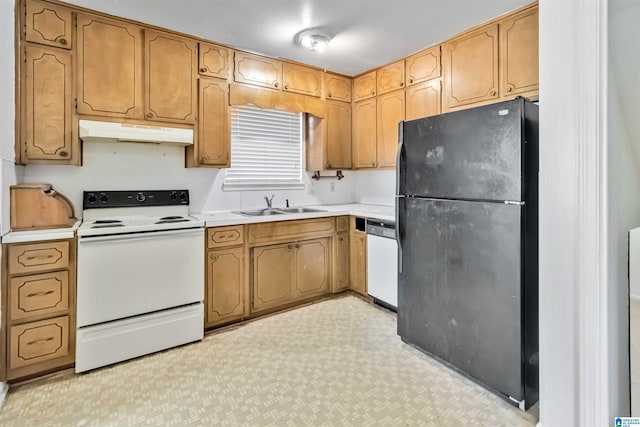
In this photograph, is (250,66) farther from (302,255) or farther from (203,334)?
(203,334)

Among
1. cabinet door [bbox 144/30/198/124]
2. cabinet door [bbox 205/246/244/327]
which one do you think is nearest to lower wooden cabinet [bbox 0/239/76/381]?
cabinet door [bbox 205/246/244/327]

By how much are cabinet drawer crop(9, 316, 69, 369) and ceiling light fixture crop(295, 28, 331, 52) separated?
2.71 meters

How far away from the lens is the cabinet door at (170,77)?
271 cm

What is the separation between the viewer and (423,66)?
3186mm

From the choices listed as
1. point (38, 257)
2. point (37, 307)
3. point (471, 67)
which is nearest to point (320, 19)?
point (471, 67)

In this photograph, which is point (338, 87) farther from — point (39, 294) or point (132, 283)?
point (39, 294)

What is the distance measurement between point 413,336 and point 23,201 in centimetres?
278

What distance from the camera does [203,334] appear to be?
8.71 ft

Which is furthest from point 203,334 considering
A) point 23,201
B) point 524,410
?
point 524,410

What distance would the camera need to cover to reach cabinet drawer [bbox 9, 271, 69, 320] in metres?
2.01

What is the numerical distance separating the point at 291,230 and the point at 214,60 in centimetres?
168

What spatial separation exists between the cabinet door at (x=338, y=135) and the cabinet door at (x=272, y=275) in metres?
1.24

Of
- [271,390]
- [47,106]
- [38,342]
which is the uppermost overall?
[47,106]

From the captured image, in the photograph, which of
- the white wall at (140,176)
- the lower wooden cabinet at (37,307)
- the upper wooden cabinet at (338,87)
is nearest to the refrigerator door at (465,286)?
the white wall at (140,176)
